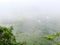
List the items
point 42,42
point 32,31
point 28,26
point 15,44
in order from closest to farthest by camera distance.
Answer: point 15,44 → point 42,42 → point 32,31 → point 28,26

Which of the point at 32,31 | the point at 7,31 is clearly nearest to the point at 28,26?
the point at 32,31

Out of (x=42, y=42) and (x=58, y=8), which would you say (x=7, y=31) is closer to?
(x=42, y=42)

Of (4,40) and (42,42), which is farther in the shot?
(42,42)

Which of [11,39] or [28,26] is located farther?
[28,26]

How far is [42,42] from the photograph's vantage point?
71625 mm

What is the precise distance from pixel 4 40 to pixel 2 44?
0.53 meters

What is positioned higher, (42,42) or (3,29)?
(3,29)

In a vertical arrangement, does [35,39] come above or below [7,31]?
below

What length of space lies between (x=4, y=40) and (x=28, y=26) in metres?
69.8

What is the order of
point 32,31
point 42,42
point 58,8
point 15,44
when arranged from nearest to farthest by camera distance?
point 15,44, point 42,42, point 32,31, point 58,8

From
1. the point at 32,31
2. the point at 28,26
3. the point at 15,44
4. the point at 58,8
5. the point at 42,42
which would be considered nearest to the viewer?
the point at 15,44

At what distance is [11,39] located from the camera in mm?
36438

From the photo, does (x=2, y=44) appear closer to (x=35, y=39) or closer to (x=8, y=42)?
(x=8, y=42)

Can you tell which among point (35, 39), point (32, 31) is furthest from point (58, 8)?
point (35, 39)
